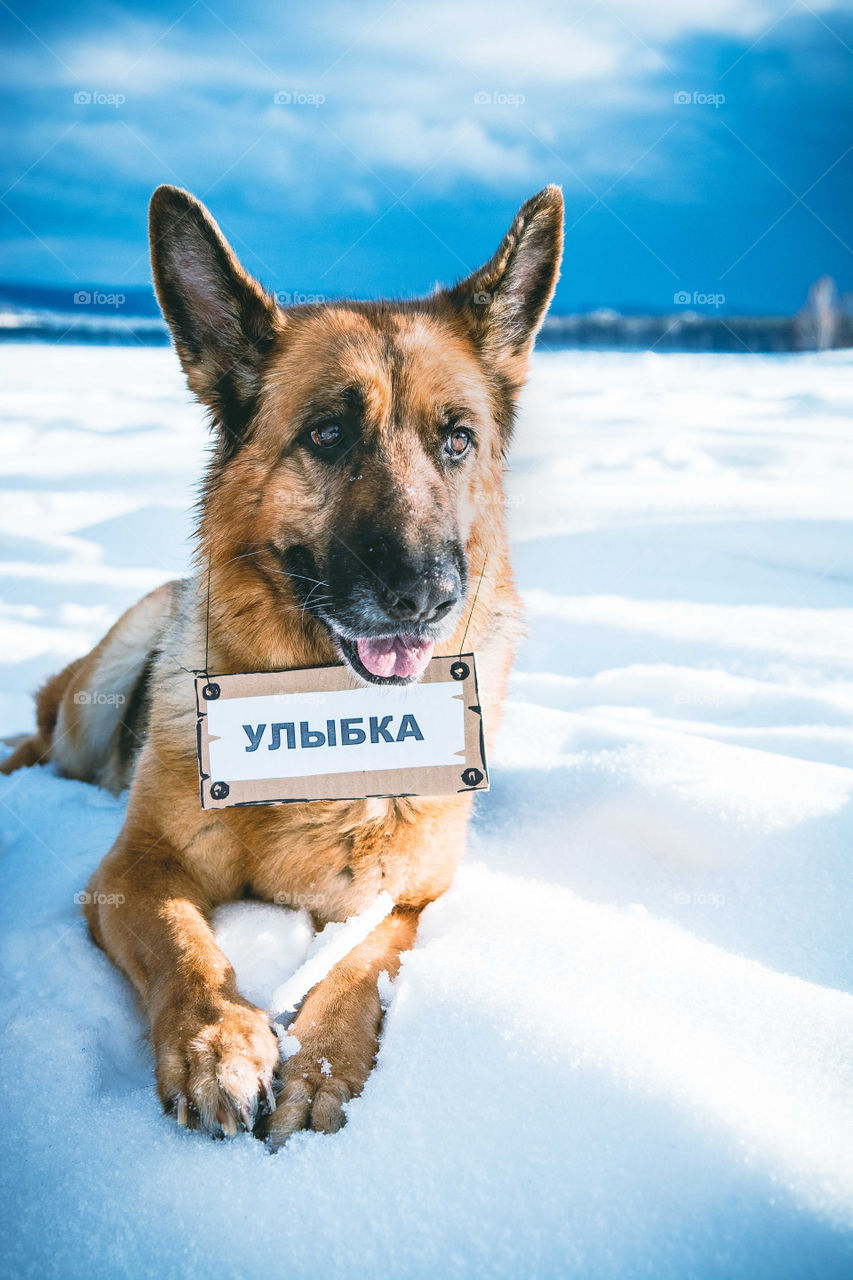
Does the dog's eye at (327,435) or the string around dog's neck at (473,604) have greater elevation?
the dog's eye at (327,435)

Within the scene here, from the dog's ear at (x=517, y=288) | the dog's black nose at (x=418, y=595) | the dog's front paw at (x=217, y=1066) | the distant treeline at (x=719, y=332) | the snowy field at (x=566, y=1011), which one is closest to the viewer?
the snowy field at (x=566, y=1011)

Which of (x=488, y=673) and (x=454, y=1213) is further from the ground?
(x=488, y=673)

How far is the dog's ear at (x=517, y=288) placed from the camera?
2373 mm

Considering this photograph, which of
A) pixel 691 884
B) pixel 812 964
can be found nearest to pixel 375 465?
pixel 691 884

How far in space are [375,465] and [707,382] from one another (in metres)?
8.53

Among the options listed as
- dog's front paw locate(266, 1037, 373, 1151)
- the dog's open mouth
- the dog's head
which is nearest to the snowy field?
dog's front paw locate(266, 1037, 373, 1151)

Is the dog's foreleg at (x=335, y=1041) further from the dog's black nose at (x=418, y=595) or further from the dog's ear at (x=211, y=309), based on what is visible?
the dog's ear at (x=211, y=309)

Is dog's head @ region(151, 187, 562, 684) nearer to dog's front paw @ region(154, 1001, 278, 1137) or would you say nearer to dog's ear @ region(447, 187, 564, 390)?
dog's ear @ region(447, 187, 564, 390)

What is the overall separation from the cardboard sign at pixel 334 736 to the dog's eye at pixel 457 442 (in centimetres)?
70

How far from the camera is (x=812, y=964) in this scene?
7.33 feet

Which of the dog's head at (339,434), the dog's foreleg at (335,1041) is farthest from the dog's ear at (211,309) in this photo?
the dog's foreleg at (335,1041)

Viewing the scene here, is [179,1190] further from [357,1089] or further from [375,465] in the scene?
[375,465]

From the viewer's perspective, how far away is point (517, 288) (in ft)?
8.32

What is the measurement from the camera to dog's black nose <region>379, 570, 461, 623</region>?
189cm
